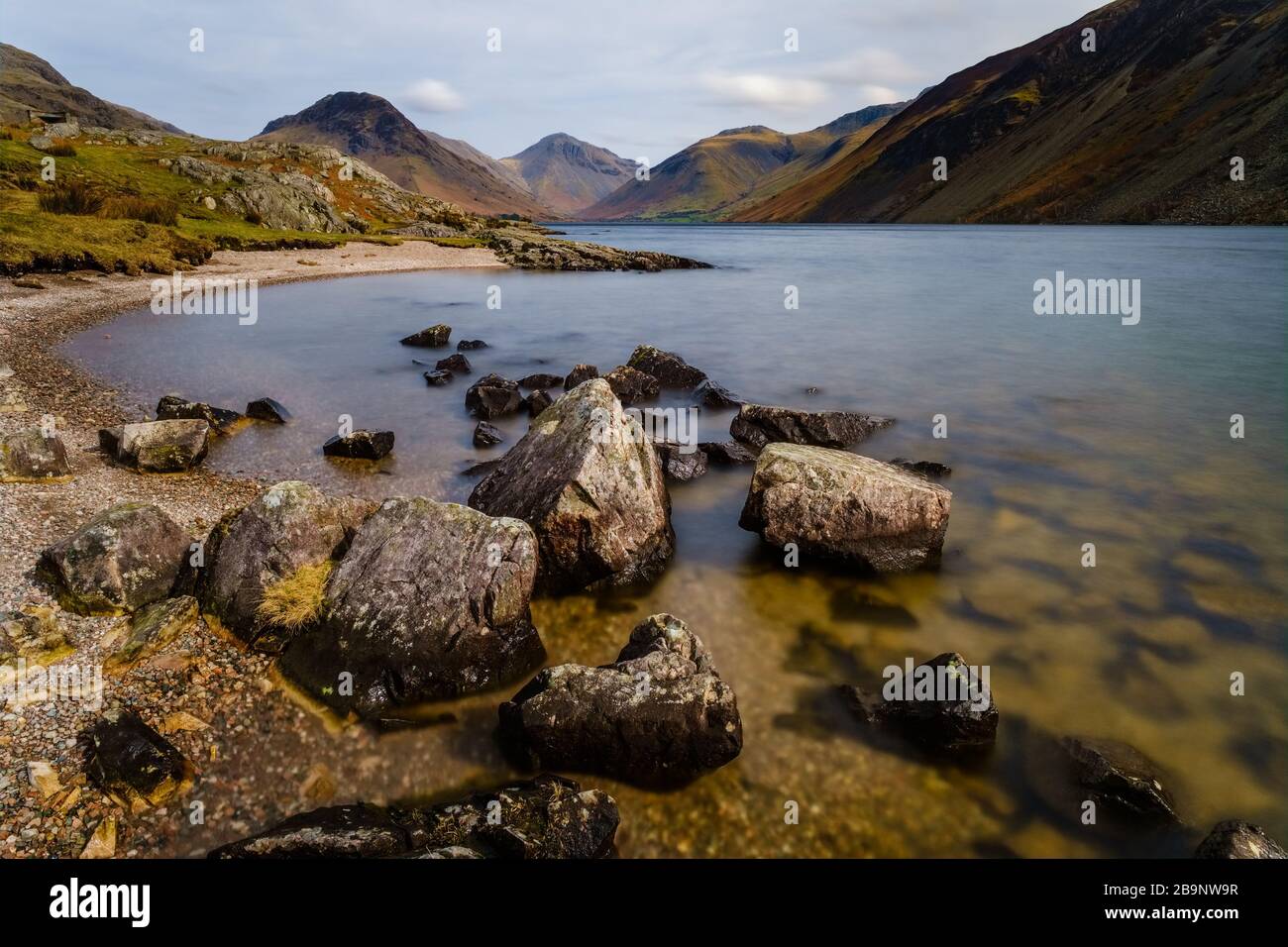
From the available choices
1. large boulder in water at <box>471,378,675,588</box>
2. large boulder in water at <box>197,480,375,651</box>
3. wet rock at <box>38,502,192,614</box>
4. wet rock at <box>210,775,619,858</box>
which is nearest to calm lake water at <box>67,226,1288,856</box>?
large boulder in water at <box>471,378,675,588</box>

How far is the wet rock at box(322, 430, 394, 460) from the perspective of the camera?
15.7 m

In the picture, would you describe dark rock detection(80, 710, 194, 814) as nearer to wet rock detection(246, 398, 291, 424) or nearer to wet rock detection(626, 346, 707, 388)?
wet rock detection(246, 398, 291, 424)

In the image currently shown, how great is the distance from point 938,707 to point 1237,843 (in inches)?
107

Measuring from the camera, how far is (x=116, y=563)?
8.77 metres

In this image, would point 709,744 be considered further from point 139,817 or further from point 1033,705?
point 139,817

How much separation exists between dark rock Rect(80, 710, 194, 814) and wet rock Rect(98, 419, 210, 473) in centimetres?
873

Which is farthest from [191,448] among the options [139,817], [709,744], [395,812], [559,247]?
[559,247]

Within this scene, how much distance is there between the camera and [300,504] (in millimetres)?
9516

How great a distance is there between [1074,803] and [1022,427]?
14.6 meters

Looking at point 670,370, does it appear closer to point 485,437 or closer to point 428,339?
point 485,437

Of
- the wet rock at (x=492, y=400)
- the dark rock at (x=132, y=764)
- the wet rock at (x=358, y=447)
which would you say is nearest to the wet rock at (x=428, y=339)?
the wet rock at (x=492, y=400)

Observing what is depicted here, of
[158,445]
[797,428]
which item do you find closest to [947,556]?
[797,428]

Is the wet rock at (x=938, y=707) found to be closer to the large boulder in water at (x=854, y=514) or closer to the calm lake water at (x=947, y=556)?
the calm lake water at (x=947, y=556)
